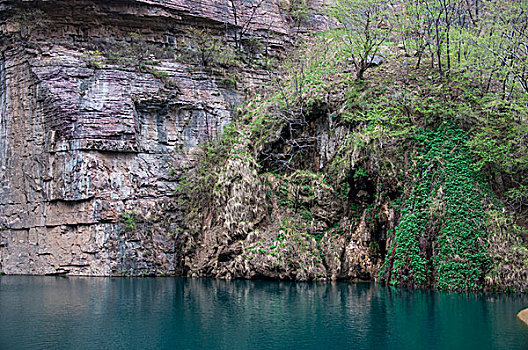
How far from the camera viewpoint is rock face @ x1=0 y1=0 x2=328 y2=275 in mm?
28469

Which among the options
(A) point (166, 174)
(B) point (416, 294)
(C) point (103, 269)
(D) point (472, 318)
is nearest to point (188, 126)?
(A) point (166, 174)

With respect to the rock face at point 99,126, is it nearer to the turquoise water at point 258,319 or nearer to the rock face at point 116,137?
the rock face at point 116,137

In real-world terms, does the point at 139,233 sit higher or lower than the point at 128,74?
lower

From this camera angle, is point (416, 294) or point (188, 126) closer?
point (416, 294)

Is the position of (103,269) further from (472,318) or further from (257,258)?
(472,318)

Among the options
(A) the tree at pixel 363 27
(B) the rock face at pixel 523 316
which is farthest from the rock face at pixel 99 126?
(B) the rock face at pixel 523 316

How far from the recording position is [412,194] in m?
21.4

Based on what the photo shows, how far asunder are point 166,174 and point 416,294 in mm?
17406

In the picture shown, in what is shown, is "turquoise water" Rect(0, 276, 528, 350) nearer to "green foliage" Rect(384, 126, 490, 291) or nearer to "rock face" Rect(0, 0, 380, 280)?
"green foliage" Rect(384, 126, 490, 291)

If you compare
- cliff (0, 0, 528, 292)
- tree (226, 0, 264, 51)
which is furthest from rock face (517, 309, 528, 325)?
tree (226, 0, 264, 51)

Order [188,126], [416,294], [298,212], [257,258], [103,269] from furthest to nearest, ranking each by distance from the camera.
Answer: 1. [188,126]
2. [103,269]
3. [298,212]
4. [257,258]
5. [416,294]

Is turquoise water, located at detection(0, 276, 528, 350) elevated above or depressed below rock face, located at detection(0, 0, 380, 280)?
below

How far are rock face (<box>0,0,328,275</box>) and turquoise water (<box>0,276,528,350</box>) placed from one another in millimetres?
8734

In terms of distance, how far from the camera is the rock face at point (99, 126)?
2847 cm
